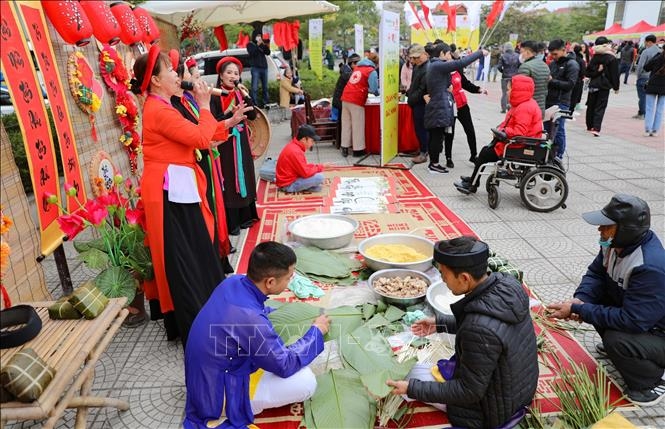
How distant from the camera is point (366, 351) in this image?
2.64 meters

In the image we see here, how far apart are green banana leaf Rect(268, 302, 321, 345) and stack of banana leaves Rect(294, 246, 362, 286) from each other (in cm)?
50

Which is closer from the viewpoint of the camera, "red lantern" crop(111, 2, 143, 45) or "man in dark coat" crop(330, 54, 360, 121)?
"red lantern" crop(111, 2, 143, 45)

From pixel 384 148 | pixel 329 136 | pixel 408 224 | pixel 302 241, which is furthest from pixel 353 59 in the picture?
pixel 302 241

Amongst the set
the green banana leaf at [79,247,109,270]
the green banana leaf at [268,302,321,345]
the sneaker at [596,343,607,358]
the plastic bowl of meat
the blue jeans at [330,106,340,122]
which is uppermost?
the blue jeans at [330,106,340,122]

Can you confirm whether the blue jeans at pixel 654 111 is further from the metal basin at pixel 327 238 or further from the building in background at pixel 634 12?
the building in background at pixel 634 12

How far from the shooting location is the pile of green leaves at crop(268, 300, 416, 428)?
2191 mm

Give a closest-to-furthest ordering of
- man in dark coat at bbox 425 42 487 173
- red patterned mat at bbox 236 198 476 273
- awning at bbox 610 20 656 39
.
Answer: red patterned mat at bbox 236 198 476 273, man in dark coat at bbox 425 42 487 173, awning at bbox 610 20 656 39

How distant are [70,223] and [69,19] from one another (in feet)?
4.35

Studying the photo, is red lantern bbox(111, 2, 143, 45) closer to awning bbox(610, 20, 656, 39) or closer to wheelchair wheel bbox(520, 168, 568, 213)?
wheelchair wheel bbox(520, 168, 568, 213)

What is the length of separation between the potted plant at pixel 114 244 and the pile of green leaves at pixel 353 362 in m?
0.92

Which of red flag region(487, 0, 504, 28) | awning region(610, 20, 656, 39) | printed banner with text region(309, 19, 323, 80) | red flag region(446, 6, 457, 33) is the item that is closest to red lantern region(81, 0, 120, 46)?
red flag region(487, 0, 504, 28)

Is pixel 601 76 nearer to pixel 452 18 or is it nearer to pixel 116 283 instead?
pixel 452 18

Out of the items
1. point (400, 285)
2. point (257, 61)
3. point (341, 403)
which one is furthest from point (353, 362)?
point (257, 61)

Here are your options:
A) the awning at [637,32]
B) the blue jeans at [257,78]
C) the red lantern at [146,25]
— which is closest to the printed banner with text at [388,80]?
the red lantern at [146,25]
